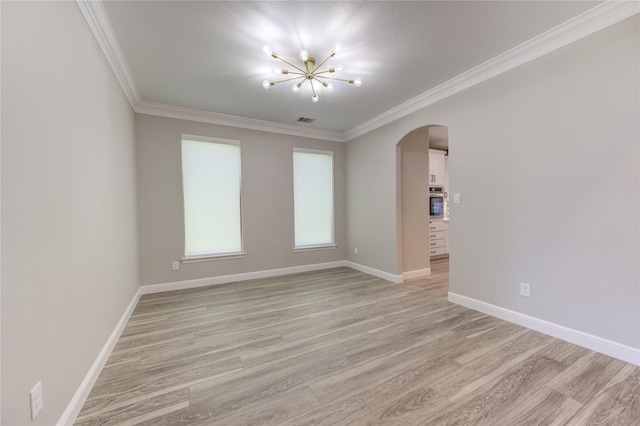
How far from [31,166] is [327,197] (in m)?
4.30

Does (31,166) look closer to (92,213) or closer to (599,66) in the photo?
(92,213)

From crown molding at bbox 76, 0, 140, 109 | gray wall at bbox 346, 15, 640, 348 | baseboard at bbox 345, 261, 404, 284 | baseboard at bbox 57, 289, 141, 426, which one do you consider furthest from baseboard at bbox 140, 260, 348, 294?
crown molding at bbox 76, 0, 140, 109

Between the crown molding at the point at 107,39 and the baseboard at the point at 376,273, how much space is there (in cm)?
438

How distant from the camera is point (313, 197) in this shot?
5.05 meters

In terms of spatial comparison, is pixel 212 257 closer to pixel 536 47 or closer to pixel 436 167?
pixel 536 47

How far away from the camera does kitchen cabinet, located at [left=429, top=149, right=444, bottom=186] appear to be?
5.98m

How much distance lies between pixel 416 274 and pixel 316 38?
377 centimetres

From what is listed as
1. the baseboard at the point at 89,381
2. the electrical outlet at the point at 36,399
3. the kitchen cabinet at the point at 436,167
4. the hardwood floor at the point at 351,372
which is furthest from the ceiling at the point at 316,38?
the kitchen cabinet at the point at 436,167

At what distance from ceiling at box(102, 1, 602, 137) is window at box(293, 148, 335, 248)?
1708 mm

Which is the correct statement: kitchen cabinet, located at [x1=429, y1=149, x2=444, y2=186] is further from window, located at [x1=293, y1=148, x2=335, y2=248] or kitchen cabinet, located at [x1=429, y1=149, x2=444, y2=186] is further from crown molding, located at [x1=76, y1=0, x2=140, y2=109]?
crown molding, located at [x1=76, y1=0, x2=140, y2=109]

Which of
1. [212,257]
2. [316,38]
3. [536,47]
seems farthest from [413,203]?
[212,257]

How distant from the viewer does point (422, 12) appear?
1.99 meters

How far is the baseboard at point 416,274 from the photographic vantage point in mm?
4262

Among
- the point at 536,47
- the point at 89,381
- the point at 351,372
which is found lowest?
the point at 351,372
